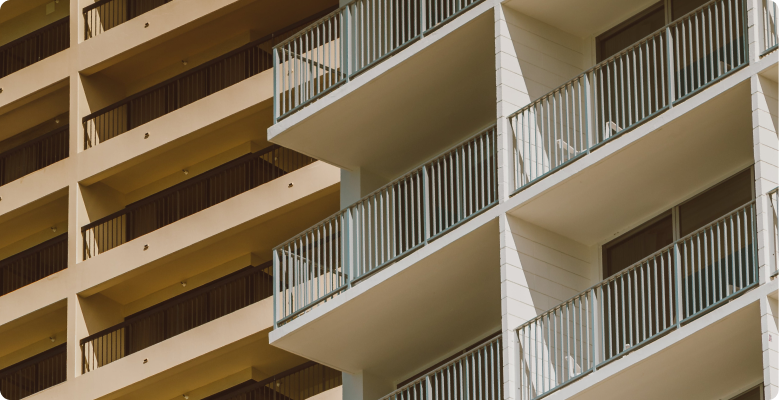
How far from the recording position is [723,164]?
26891 mm

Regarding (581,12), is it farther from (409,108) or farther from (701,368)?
(701,368)

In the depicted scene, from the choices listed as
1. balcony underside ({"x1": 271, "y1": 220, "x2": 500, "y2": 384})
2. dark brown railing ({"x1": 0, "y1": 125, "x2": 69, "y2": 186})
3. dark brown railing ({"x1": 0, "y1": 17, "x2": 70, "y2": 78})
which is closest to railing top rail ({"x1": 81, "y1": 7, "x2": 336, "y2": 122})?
dark brown railing ({"x1": 0, "y1": 125, "x2": 69, "y2": 186})

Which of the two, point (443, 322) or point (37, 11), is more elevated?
point (37, 11)

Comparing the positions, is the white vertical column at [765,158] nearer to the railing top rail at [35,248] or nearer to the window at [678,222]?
the window at [678,222]

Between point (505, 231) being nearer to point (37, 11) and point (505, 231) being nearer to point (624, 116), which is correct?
point (624, 116)

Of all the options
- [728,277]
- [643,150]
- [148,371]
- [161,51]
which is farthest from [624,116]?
[161,51]

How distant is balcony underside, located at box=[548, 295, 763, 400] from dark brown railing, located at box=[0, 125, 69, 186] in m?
23.8

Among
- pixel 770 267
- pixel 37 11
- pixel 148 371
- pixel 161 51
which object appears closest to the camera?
pixel 770 267

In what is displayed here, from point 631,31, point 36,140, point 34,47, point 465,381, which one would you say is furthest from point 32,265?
point 631,31

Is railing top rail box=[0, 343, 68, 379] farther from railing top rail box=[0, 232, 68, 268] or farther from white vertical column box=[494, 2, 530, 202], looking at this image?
white vertical column box=[494, 2, 530, 202]

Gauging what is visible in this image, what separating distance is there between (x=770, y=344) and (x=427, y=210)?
6898 mm

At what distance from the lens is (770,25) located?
25188mm

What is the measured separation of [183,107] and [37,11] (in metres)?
8.13

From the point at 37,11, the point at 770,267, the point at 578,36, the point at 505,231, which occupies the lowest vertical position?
the point at 770,267
